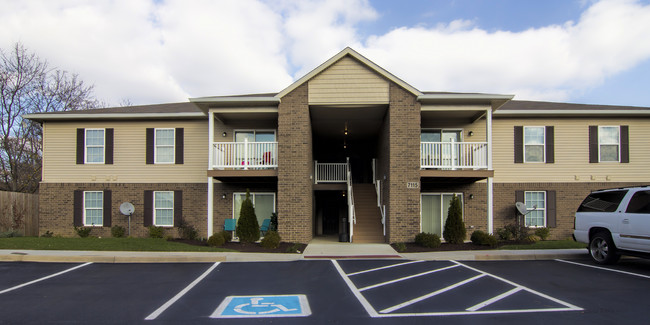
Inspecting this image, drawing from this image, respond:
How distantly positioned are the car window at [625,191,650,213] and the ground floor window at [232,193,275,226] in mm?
11401

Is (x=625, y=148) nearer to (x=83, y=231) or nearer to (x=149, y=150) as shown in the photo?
(x=149, y=150)

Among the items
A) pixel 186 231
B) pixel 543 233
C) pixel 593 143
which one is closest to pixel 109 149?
pixel 186 231

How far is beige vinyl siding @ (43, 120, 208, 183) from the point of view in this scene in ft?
53.6

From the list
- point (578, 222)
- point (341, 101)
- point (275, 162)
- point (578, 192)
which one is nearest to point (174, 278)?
point (275, 162)

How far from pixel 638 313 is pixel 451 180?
967 cm

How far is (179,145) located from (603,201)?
1428 centimetres

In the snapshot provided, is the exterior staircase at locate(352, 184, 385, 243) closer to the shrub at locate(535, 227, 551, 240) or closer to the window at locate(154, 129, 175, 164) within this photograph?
the shrub at locate(535, 227, 551, 240)

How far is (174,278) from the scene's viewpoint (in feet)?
28.7

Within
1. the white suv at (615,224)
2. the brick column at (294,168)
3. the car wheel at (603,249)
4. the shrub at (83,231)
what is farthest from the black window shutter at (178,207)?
the car wheel at (603,249)

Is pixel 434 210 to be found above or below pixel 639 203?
below

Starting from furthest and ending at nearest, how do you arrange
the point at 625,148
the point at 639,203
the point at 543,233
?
the point at 625,148 < the point at 543,233 < the point at 639,203

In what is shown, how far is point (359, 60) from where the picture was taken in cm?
1413

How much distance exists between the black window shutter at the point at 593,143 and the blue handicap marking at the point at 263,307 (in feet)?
46.7

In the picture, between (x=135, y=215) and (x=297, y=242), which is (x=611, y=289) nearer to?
(x=297, y=242)
